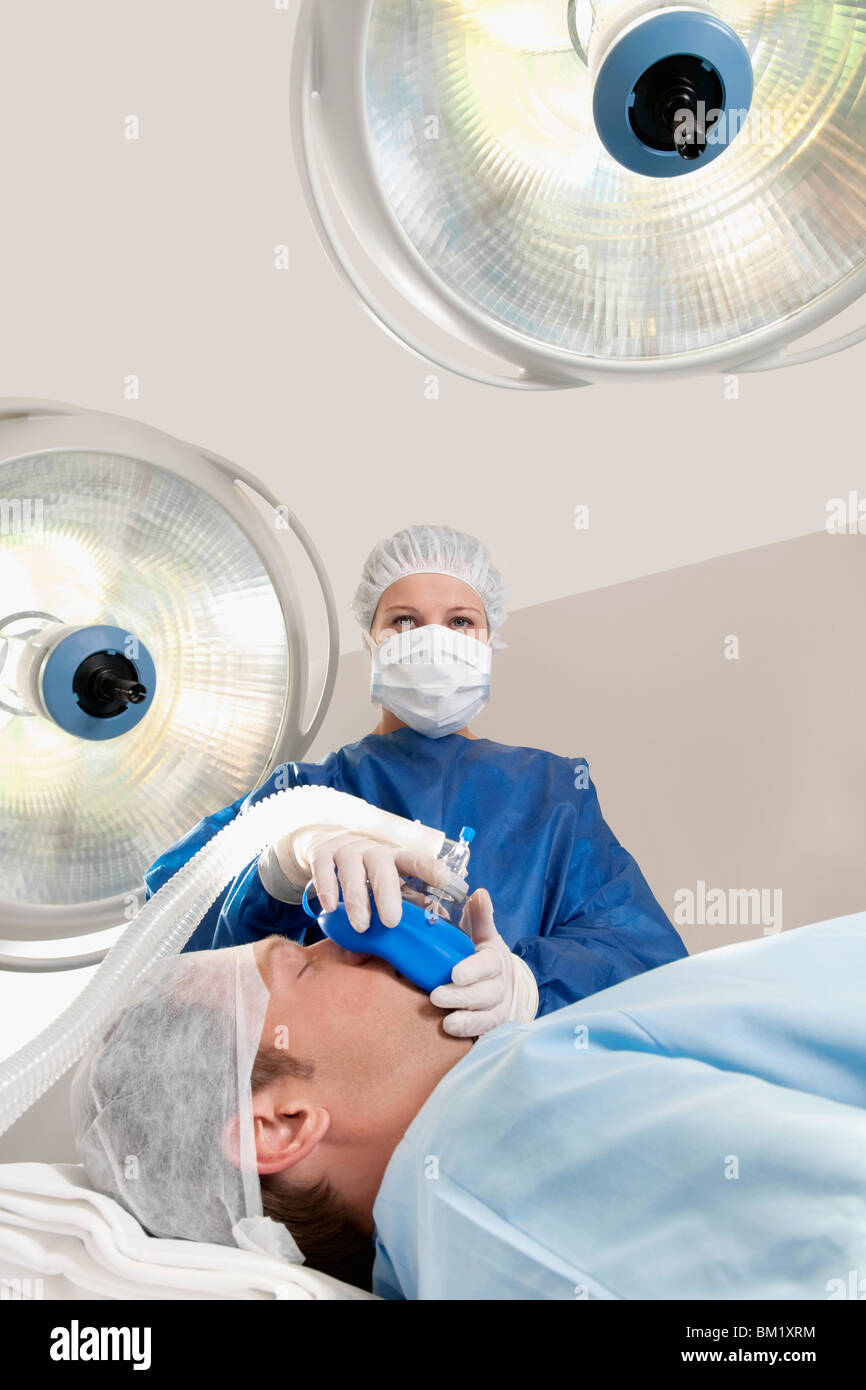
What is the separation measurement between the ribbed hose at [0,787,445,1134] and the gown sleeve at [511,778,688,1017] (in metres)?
0.27

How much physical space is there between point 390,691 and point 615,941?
0.58m

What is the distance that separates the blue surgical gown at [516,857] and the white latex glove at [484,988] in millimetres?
202

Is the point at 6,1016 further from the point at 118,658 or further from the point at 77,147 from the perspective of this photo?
the point at 77,147

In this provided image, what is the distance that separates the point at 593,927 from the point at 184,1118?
0.80m

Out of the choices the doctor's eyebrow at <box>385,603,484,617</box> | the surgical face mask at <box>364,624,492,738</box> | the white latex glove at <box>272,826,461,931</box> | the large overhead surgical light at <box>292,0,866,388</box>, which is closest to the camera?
the large overhead surgical light at <box>292,0,866,388</box>

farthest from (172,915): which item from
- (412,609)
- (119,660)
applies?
(412,609)

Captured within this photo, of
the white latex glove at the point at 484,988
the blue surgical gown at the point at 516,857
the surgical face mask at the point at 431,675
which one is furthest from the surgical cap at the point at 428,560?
the white latex glove at the point at 484,988

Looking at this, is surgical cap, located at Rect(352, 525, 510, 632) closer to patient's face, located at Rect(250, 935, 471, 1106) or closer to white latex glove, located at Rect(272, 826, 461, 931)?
white latex glove, located at Rect(272, 826, 461, 931)

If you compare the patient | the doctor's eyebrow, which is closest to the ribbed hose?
the patient

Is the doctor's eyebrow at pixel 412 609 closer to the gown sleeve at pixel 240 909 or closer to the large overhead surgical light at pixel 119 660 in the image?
the large overhead surgical light at pixel 119 660

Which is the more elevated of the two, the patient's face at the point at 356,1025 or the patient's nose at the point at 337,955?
the patient's nose at the point at 337,955

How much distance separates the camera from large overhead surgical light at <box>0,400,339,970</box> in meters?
1.40

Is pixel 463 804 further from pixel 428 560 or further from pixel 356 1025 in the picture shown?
pixel 356 1025

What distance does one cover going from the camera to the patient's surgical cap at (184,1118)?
3.40 ft
